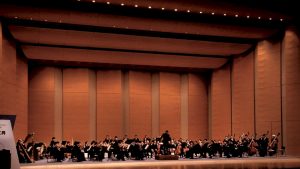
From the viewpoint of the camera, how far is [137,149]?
49.2ft

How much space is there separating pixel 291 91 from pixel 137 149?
7411 mm

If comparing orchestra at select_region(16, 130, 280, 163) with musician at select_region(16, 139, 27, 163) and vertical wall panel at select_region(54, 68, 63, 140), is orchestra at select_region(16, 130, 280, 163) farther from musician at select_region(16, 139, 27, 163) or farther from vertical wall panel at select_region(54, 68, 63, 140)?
vertical wall panel at select_region(54, 68, 63, 140)

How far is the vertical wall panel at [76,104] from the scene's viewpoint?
22.4 metres

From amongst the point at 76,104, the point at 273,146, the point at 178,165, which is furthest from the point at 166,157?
the point at 76,104

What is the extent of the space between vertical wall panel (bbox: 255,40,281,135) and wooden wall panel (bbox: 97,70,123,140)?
761 centimetres

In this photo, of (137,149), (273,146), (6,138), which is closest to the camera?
(6,138)

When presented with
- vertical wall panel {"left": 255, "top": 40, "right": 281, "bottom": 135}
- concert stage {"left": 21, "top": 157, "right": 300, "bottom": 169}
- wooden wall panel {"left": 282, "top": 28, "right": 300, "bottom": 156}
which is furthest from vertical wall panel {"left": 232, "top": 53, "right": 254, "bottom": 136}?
concert stage {"left": 21, "top": 157, "right": 300, "bottom": 169}

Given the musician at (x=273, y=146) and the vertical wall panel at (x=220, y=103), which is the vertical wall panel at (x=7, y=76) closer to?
the musician at (x=273, y=146)

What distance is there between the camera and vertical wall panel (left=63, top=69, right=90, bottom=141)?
73.4 ft

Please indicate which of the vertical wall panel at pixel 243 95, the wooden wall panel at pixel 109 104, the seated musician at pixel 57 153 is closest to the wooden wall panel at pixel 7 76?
the seated musician at pixel 57 153

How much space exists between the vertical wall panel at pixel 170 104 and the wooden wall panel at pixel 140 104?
0.75 metres

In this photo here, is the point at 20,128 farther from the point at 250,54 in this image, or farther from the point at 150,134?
the point at 250,54

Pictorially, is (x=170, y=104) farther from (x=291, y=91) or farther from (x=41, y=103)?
(x=291, y=91)

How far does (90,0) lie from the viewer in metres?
14.8
